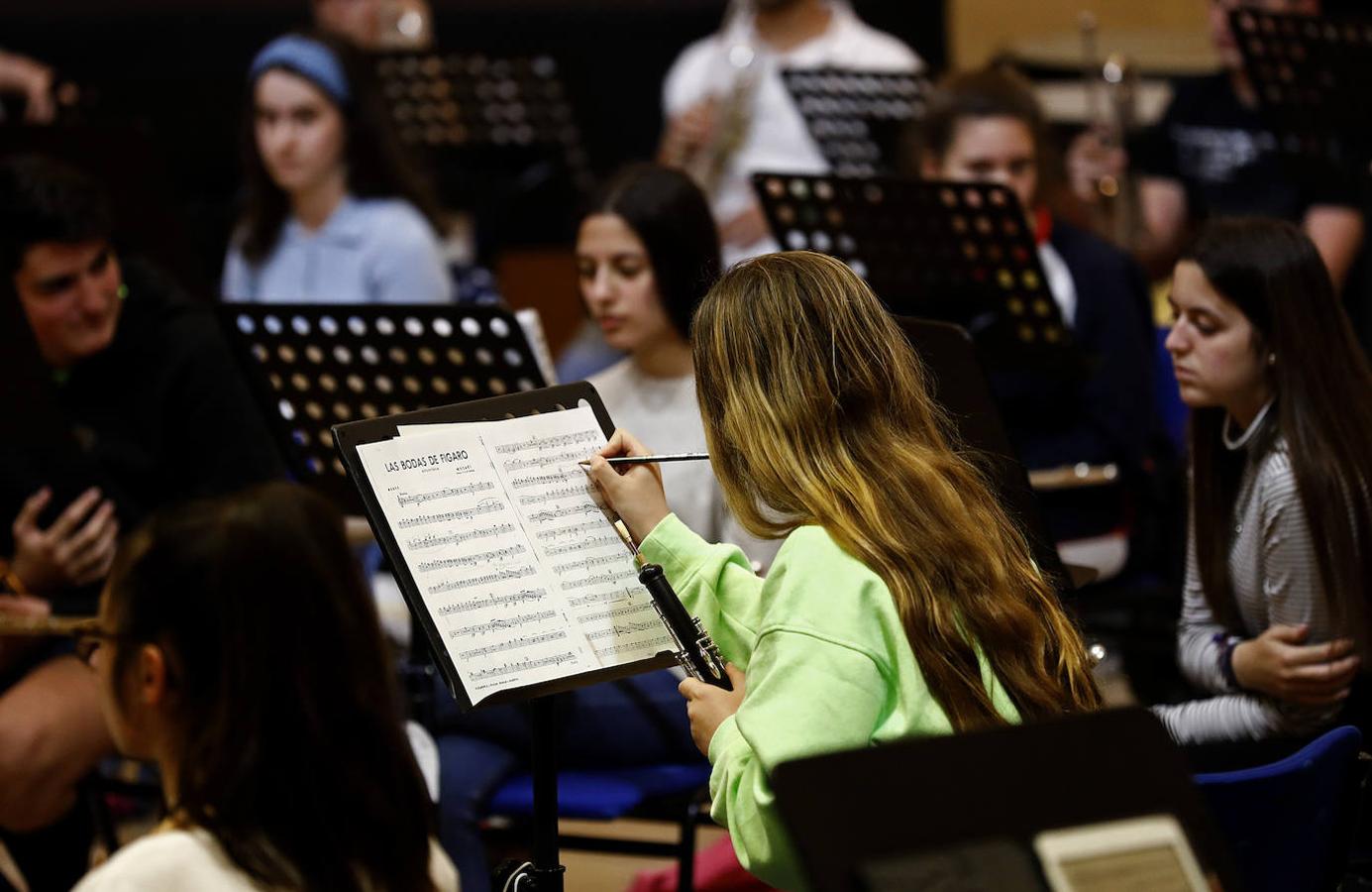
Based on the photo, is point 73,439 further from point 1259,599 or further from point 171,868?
point 1259,599

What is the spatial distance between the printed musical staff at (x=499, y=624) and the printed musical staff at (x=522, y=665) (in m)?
0.04

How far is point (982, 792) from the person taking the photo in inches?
45.9

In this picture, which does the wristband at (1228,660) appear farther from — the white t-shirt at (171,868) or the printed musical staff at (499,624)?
the white t-shirt at (171,868)

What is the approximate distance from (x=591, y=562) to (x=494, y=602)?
0.12 meters

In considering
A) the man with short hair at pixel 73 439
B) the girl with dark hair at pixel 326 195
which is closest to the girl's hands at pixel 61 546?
the man with short hair at pixel 73 439

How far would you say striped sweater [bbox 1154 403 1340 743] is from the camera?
84.5 inches

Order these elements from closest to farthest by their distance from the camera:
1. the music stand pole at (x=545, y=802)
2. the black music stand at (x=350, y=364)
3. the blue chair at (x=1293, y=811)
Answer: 1. the blue chair at (x=1293, y=811)
2. the music stand pole at (x=545, y=802)
3. the black music stand at (x=350, y=364)

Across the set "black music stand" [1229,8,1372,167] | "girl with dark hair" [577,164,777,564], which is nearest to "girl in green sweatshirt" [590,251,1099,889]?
"girl with dark hair" [577,164,777,564]

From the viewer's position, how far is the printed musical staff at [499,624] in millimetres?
1728

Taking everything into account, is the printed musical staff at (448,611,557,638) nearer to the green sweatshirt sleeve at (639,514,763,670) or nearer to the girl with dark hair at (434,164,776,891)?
the green sweatshirt sleeve at (639,514,763,670)

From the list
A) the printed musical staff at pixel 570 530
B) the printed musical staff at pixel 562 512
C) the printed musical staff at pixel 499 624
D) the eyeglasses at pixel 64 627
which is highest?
the eyeglasses at pixel 64 627

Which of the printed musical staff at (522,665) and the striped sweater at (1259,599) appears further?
the striped sweater at (1259,599)

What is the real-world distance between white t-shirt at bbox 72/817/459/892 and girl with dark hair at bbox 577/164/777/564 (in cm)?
148

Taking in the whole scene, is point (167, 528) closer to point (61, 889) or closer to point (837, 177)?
point (61, 889)
